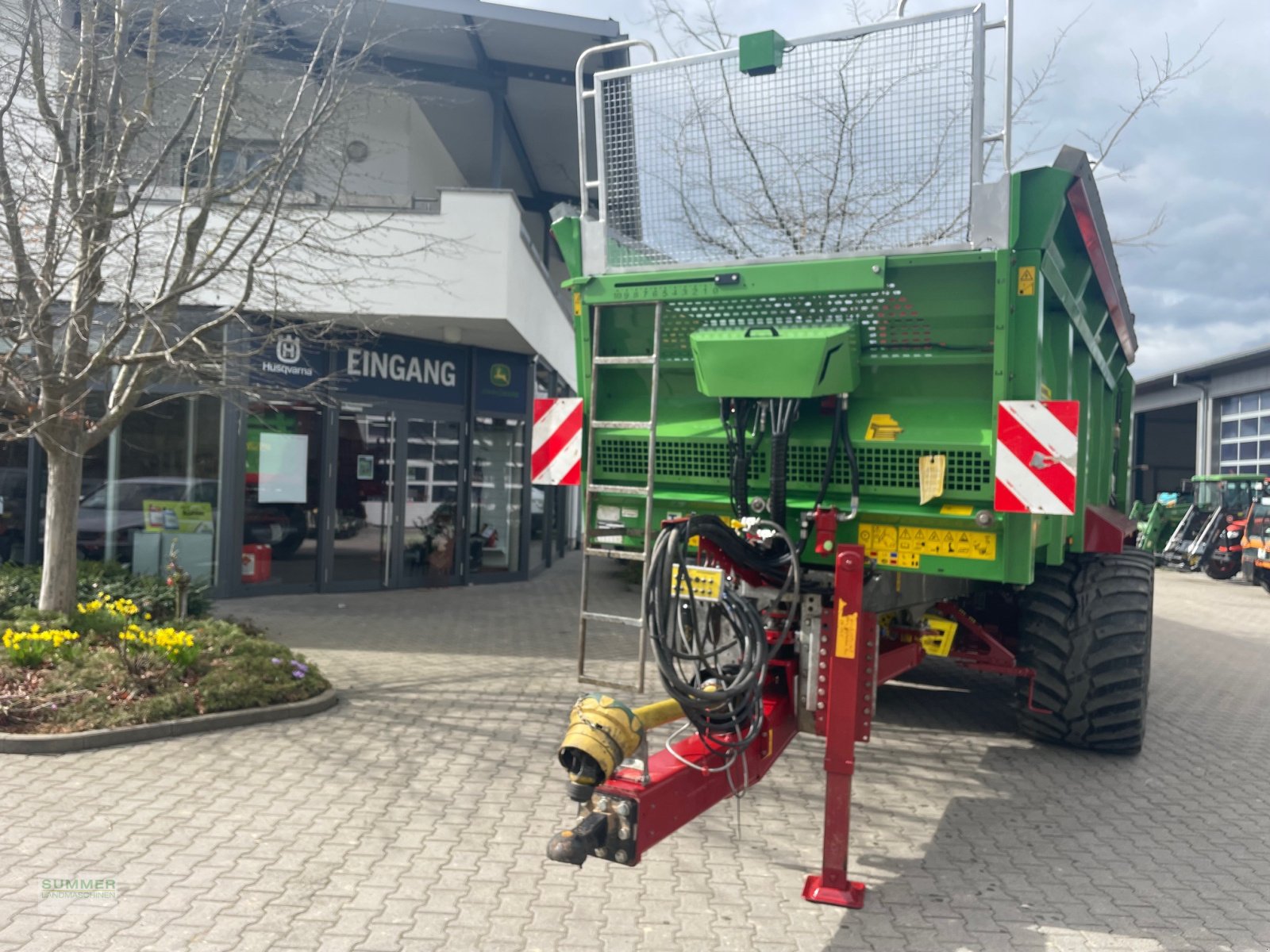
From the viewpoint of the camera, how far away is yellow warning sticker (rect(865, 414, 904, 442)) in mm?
4199

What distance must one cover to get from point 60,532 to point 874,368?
6.02m

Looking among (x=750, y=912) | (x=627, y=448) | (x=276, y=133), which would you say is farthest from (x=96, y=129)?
(x=750, y=912)

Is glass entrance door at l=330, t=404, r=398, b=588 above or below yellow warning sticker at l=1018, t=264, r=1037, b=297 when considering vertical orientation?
below

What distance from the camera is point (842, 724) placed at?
11.9 feet

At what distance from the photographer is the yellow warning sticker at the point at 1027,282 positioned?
396 cm

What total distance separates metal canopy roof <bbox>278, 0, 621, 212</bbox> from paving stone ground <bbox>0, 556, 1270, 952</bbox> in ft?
21.6

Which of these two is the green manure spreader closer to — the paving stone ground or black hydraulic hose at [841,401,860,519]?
black hydraulic hose at [841,401,860,519]

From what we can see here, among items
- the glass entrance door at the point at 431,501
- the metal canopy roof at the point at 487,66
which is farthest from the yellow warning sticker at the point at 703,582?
the glass entrance door at the point at 431,501

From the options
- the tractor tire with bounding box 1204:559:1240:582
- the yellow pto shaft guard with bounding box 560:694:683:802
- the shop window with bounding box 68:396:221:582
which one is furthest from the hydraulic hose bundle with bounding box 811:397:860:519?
the tractor tire with bounding box 1204:559:1240:582

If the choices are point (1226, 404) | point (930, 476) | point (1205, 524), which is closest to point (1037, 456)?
point (930, 476)

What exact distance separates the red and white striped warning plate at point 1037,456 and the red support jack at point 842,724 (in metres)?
0.69

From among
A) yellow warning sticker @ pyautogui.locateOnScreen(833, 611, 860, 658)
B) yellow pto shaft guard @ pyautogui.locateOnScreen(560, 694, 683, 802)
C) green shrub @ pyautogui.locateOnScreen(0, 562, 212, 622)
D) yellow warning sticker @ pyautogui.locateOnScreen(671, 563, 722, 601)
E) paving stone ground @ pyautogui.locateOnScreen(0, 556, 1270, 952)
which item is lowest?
paving stone ground @ pyautogui.locateOnScreen(0, 556, 1270, 952)

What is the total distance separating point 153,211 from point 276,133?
3083 mm

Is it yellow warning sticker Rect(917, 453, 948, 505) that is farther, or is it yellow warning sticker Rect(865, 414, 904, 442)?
yellow warning sticker Rect(865, 414, 904, 442)
